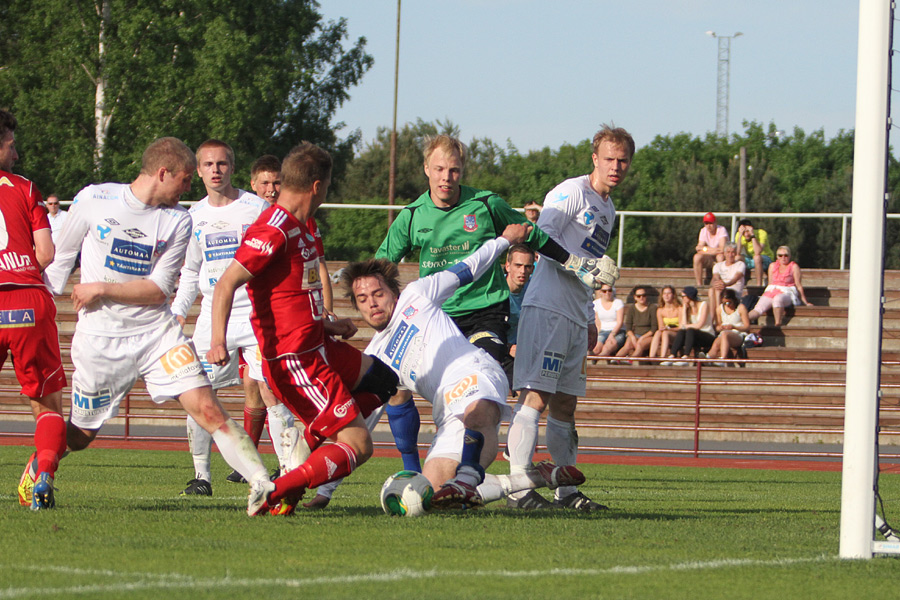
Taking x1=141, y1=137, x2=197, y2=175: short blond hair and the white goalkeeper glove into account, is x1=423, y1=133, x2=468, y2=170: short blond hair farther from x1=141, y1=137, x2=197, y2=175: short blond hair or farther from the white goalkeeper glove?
x1=141, y1=137, x2=197, y2=175: short blond hair

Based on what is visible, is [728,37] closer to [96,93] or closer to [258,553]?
[96,93]

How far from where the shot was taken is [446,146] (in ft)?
24.2

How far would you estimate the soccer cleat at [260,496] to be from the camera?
220 inches

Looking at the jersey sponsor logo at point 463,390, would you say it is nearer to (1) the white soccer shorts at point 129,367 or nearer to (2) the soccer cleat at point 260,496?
(2) the soccer cleat at point 260,496

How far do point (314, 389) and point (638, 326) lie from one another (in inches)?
542

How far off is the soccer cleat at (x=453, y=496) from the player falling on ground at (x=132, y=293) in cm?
112

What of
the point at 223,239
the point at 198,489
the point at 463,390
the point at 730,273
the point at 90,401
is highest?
the point at 730,273

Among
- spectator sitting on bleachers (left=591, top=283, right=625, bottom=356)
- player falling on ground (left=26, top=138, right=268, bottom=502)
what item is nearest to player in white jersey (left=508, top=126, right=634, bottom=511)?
player falling on ground (left=26, top=138, right=268, bottom=502)

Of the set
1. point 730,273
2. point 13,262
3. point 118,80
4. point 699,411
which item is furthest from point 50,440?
point 118,80

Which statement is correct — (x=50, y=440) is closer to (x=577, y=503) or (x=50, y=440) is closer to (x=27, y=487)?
(x=27, y=487)

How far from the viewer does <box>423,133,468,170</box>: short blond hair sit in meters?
7.39

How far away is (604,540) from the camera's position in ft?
17.1

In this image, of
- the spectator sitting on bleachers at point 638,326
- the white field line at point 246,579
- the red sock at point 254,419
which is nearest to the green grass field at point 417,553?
the white field line at point 246,579

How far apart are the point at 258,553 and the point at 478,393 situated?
1.94 m
